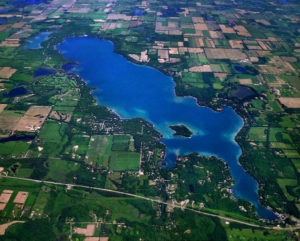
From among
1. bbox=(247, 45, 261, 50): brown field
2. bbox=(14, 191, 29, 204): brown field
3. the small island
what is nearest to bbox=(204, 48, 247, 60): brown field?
bbox=(247, 45, 261, 50): brown field

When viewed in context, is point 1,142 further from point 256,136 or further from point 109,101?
point 256,136

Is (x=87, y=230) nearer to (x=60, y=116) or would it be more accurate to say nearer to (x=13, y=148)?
(x=13, y=148)

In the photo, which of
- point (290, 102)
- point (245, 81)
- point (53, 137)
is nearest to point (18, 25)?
point (53, 137)

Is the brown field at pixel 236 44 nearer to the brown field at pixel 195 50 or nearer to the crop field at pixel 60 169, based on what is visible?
the brown field at pixel 195 50

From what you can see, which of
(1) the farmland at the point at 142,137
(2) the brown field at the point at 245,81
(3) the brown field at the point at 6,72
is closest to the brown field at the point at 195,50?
(1) the farmland at the point at 142,137

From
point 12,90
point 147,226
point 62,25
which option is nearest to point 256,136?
point 147,226

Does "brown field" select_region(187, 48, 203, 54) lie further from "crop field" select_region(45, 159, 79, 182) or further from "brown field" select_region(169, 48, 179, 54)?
"crop field" select_region(45, 159, 79, 182)
